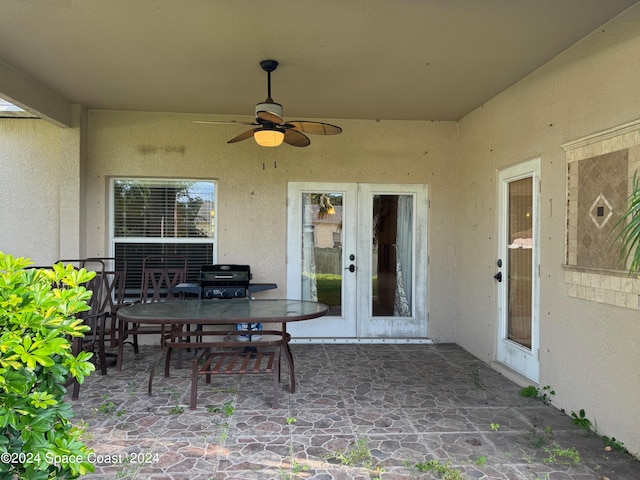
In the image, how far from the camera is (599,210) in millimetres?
2785

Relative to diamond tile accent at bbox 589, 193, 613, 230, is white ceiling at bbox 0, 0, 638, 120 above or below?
above

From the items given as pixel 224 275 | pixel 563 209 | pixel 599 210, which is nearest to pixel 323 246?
pixel 224 275

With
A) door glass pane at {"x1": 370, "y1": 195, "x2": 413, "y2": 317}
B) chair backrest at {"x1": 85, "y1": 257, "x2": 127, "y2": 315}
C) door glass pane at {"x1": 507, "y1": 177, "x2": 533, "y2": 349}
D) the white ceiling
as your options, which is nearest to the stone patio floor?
door glass pane at {"x1": 507, "y1": 177, "x2": 533, "y2": 349}

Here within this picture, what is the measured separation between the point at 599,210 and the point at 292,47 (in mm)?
2521

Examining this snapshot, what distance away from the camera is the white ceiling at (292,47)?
2668 millimetres

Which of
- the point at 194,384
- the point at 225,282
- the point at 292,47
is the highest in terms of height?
the point at 292,47

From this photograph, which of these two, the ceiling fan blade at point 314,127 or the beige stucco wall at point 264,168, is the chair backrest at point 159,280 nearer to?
the beige stucco wall at point 264,168

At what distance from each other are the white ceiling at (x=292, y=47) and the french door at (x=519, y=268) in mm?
1004

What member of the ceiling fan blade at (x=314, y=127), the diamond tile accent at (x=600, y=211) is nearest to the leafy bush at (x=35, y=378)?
the ceiling fan blade at (x=314, y=127)

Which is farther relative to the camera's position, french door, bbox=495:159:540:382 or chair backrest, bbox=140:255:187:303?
chair backrest, bbox=140:255:187:303

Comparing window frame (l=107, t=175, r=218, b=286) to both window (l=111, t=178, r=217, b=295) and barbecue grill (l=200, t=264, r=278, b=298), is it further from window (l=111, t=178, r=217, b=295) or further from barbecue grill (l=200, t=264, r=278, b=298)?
barbecue grill (l=200, t=264, r=278, b=298)

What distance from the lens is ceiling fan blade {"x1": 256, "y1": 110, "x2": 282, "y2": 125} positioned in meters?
3.09

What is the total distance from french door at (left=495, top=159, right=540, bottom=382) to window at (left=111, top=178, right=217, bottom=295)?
3364 mm

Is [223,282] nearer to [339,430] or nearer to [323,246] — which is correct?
[323,246]
